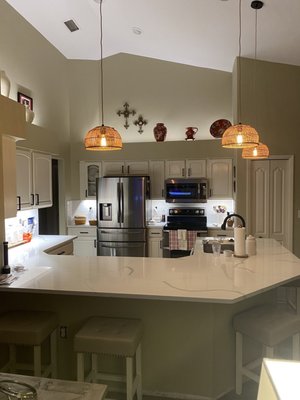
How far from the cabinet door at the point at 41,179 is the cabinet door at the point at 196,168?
231 centimetres

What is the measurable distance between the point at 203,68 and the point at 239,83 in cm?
127

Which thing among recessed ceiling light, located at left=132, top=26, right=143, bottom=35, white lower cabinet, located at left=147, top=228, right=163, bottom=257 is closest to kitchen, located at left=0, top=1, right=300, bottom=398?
recessed ceiling light, located at left=132, top=26, right=143, bottom=35

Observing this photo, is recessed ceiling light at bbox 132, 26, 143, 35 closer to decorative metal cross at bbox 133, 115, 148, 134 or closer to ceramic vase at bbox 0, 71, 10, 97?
decorative metal cross at bbox 133, 115, 148, 134

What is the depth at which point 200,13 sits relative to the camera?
369 cm

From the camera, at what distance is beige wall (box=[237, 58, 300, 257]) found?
4.74m

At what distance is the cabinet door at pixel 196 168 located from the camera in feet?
18.6

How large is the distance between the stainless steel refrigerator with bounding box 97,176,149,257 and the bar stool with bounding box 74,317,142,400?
3260 mm

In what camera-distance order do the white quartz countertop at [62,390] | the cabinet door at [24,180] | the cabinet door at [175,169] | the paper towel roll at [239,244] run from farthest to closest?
the cabinet door at [175,169], the cabinet door at [24,180], the paper towel roll at [239,244], the white quartz countertop at [62,390]

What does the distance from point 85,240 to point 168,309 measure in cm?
374

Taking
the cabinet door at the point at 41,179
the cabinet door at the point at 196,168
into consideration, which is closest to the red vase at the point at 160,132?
the cabinet door at the point at 196,168

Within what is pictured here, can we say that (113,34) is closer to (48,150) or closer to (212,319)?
(48,150)

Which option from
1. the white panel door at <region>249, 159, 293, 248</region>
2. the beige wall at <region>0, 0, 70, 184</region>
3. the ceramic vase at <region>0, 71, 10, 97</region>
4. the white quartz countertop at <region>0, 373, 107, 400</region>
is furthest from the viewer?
the white panel door at <region>249, 159, 293, 248</region>

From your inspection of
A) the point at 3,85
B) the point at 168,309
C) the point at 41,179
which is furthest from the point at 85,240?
the point at 168,309

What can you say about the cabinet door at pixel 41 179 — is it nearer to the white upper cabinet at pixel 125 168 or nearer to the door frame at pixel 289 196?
the white upper cabinet at pixel 125 168
